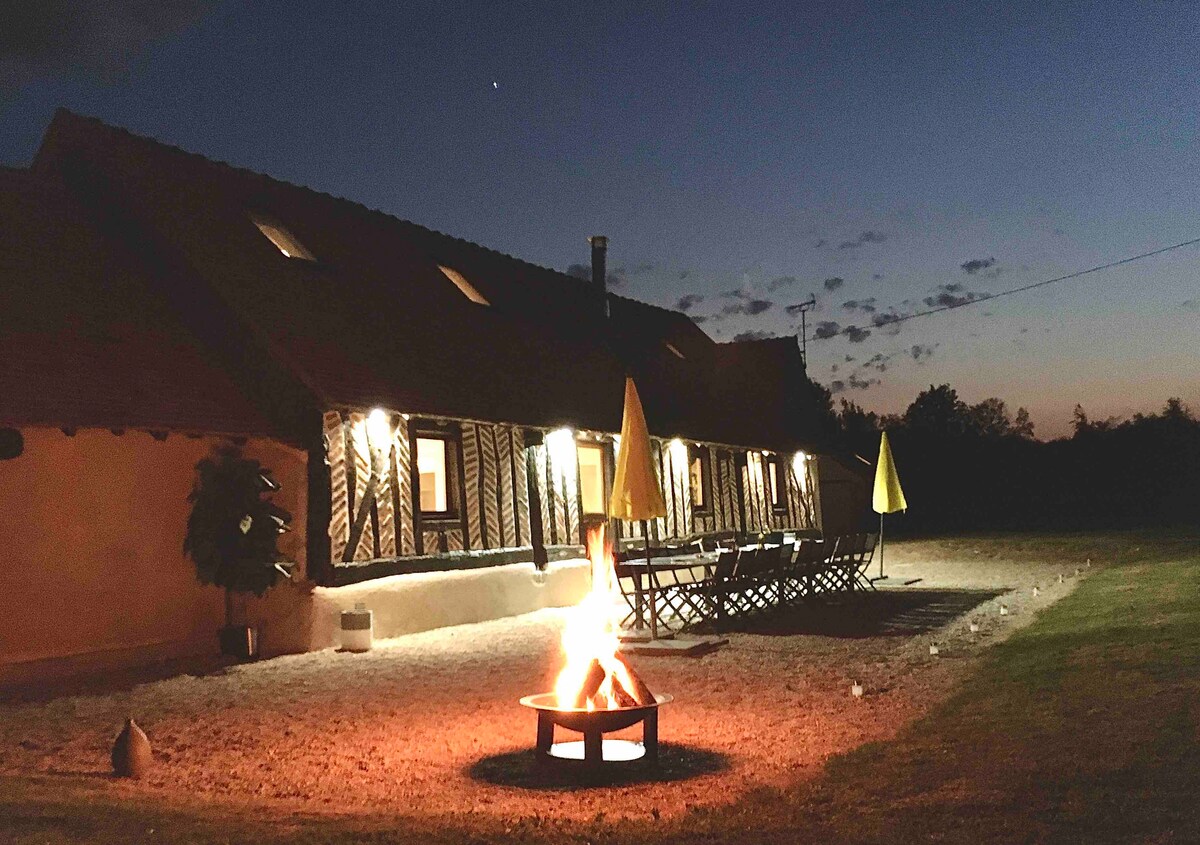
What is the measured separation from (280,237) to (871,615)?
9081 mm

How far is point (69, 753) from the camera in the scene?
6.68m

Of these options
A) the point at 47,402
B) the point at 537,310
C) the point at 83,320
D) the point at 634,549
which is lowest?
the point at 634,549

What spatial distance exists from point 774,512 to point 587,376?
22.2 ft

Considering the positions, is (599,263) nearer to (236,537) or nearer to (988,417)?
(236,537)

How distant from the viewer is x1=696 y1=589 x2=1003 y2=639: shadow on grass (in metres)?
11.9

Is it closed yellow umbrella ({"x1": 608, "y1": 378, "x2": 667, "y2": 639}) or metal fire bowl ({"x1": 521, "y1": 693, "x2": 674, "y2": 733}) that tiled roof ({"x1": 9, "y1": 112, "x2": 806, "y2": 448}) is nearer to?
closed yellow umbrella ({"x1": 608, "y1": 378, "x2": 667, "y2": 639})

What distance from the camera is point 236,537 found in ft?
35.6

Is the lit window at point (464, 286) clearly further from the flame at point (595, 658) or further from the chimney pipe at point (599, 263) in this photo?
the flame at point (595, 658)

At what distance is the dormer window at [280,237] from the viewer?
14.2 m

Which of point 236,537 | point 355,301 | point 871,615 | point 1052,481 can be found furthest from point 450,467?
point 1052,481

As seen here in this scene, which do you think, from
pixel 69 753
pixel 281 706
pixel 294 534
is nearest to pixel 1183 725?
pixel 281 706

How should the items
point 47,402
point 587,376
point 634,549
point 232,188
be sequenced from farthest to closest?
point 587,376
point 634,549
point 232,188
point 47,402

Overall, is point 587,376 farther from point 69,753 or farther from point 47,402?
point 69,753

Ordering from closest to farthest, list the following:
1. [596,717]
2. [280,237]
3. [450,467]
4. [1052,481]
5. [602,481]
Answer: [596,717] → [450,467] → [280,237] → [602,481] → [1052,481]
